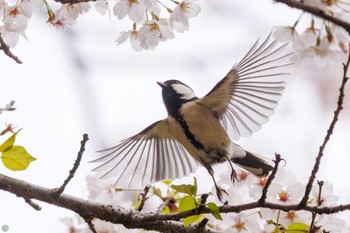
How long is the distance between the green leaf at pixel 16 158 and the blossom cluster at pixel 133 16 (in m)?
0.57

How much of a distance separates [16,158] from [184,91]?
94 cm

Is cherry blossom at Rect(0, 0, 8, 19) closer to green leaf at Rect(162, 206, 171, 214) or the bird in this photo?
the bird

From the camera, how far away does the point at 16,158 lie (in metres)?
1.63

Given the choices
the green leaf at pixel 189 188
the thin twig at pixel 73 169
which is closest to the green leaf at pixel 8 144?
the thin twig at pixel 73 169

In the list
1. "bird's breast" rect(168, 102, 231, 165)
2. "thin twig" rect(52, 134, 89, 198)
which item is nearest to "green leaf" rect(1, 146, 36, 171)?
"thin twig" rect(52, 134, 89, 198)

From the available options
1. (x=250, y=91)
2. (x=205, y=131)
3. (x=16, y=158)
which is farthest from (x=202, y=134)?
(x=16, y=158)

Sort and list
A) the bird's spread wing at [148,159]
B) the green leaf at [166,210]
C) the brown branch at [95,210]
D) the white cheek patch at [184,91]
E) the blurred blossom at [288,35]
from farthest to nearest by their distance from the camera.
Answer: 1. the white cheek patch at [184,91]
2. the bird's spread wing at [148,159]
3. the green leaf at [166,210]
4. the brown branch at [95,210]
5. the blurred blossom at [288,35]

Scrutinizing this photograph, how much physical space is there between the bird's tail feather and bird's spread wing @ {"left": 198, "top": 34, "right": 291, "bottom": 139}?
162mm

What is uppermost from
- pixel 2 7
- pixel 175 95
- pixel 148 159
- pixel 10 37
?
pixel 2 7

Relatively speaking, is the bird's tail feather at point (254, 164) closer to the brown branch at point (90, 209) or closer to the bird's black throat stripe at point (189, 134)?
the bird's black throat stripe at point (189, 134)

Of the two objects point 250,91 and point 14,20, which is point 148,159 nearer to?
point 250,91

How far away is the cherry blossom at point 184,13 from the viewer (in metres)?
1.99

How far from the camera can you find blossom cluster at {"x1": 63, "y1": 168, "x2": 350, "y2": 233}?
1899 mm

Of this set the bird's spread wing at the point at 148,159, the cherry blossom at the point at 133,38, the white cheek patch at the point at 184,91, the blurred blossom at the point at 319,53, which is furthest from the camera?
the white cheek patch at the point at 184,91
